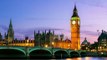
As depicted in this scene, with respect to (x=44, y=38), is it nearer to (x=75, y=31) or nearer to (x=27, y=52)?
(x=75, y=31)

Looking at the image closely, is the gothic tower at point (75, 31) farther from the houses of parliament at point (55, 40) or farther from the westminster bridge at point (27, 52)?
the westminster bridge at point (27, 52)

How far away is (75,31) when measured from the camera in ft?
570

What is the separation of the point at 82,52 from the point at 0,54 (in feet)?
200

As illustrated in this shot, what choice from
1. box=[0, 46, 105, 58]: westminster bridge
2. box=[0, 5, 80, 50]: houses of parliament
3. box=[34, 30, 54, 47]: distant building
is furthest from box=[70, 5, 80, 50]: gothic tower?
box=[0, 46, 105, 58]: westminster bridge

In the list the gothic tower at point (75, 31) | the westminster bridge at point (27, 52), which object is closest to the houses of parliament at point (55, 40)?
the gothic tower at point (75, 31)

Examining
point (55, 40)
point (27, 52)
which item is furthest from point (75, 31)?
point (27, 52)

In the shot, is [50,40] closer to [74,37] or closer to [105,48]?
[74,37]

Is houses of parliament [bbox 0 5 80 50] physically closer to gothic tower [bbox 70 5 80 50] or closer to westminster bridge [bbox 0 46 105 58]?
gothic tower [bbox 70 5 80 50]

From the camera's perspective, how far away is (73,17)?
181m

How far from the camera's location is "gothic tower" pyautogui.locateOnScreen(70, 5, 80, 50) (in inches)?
6678

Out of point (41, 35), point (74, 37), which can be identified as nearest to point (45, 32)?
point (41, 35)

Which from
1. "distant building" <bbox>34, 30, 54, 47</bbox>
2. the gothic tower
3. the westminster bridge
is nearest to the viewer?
the westminster bridge

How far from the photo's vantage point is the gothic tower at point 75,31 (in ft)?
557

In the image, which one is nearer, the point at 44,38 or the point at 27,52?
the point at 27,52
